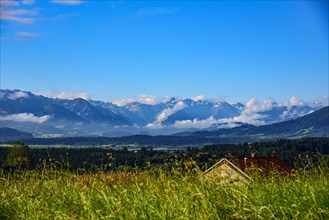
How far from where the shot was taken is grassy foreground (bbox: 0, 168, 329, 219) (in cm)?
Result: 593

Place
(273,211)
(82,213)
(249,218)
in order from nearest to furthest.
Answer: (249,218)
(273,211)
(82,213)

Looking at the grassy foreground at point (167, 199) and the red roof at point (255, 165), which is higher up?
the red roof at point (255, 165)

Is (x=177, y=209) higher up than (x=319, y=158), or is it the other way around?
(x=319, y=158)

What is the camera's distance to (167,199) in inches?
273

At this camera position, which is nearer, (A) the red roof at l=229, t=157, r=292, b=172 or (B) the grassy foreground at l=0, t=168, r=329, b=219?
(B) the grassy foreground at l=0, t=168, r=329, b=219

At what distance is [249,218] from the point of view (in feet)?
17.9

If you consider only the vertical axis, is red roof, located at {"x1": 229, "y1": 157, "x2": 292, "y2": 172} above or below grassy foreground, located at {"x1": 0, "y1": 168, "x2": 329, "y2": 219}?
above

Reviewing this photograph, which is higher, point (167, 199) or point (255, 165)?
point (255, 165)

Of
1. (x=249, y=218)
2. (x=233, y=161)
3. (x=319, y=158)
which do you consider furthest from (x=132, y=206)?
(x=319, y=158)

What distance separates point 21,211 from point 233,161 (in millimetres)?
4352

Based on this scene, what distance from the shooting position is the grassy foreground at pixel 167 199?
593cm

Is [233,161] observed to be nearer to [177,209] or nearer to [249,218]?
[177,209]

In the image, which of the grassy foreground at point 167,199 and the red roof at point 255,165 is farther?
the red roof at point 255,165

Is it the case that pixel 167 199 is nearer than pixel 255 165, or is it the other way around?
pixel 167 199
